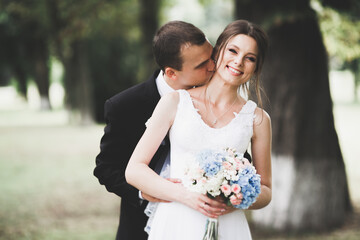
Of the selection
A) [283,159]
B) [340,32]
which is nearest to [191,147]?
[283,159]

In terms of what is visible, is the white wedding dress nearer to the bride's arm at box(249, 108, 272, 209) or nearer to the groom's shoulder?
the bride's arm at box(249, 108, 272, 209)

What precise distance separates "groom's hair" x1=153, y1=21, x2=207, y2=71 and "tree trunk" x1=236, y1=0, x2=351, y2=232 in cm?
358

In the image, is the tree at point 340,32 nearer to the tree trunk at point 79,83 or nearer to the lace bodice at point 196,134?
the lace bodice at point 196,134

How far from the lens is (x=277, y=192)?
6465mm

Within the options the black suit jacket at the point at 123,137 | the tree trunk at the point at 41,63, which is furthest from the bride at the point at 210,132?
the tree trunk at the point at 41,63

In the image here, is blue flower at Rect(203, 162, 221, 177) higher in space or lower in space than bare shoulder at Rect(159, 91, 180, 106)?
Result: lower

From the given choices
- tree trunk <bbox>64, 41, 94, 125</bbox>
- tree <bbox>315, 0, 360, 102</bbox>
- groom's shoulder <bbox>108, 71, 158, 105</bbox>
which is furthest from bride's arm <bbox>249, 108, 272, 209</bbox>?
tree trunk <bbox>64, 41, 94, 125</bbox>

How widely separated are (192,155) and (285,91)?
166 inches

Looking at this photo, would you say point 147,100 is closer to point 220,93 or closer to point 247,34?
point 220,93

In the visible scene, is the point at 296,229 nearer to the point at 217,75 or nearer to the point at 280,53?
the point at 280,53

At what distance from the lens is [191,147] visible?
7.91 feet

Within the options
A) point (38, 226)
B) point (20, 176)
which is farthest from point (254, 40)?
point (20, 176)

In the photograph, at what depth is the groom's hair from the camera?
2.51 metres

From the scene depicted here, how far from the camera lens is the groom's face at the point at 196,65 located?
8.28 ft
